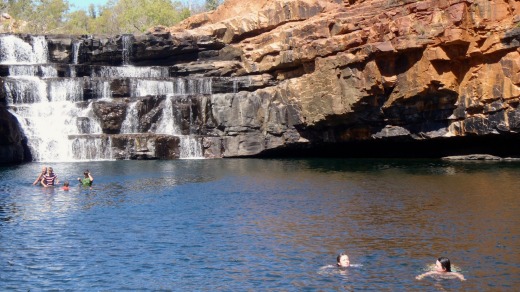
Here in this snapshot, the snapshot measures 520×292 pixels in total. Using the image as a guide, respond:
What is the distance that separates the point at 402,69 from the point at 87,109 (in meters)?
28.4

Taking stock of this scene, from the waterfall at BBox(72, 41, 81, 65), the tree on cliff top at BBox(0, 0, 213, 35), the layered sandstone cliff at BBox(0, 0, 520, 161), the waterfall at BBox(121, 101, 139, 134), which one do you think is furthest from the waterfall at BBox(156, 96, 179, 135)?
the tree on cliff top at BBox(0, 0, 213, 35)

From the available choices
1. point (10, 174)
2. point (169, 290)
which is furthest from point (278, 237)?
A: point (10, 174)

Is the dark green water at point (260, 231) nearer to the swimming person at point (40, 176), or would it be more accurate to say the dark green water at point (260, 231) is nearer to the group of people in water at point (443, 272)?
the group of people in water at point (443, 272)

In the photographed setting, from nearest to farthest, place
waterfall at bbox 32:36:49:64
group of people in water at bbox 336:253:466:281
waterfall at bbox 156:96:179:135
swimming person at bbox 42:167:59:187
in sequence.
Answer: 1. group of people in water at bbox 336:253:466:281
2. swimming person at bbox 42:167:59:187
3. waterfall at bbox 156:96:179:135
4. waterfall at bbox 32:36:49:64

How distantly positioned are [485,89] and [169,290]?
1521 inches

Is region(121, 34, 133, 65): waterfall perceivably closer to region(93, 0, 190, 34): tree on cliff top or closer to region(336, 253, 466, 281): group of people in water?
region(93, 0, 190, 34): tree on cliff top

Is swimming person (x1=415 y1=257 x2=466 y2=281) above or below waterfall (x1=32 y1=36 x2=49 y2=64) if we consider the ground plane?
below

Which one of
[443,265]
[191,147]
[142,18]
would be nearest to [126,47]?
[191,147]

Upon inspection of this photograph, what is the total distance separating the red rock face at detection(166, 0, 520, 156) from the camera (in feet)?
173

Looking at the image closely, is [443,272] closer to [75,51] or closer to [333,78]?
[333,78]

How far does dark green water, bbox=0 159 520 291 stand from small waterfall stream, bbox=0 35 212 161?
13.6 metres

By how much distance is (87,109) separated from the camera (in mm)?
65000

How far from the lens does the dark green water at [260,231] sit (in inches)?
890

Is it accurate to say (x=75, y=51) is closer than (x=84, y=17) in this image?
Yes
